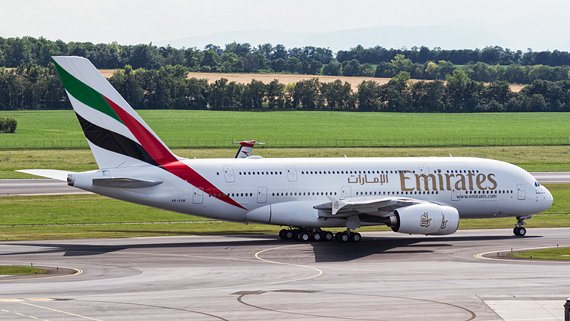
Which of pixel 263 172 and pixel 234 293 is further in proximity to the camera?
pixel 263 172

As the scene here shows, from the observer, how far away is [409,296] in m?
25.4

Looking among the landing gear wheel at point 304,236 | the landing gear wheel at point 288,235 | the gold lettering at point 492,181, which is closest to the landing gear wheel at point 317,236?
the landing gear wheel at point 304,236

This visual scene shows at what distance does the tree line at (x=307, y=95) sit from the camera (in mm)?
181875

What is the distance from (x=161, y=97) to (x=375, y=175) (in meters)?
150

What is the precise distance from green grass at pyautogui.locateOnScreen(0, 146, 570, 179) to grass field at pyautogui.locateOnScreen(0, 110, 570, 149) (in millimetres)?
8946

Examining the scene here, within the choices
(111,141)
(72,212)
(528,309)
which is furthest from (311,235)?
(72,212)

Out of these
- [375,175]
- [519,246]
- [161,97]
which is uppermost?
[161,97]

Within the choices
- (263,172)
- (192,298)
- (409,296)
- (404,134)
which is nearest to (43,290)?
(192,298)

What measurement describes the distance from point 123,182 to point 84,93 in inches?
221

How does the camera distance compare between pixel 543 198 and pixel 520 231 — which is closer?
pixel 520 231

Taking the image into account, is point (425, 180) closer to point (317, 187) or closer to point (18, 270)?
point (317, 187)

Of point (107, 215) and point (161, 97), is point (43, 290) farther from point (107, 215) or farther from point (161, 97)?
point (161, 97)

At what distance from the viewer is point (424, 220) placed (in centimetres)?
3784

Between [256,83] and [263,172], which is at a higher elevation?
[256,83]
